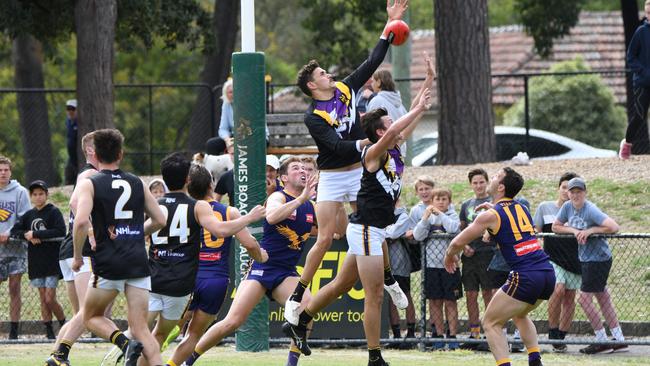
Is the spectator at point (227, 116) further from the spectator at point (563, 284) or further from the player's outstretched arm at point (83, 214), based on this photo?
the player's outstretched arm at point (83, 214)

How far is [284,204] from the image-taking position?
12.1m

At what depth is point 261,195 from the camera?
14.0 metres

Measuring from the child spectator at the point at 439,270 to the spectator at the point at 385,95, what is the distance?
124 centimetres

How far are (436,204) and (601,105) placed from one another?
2018 cm

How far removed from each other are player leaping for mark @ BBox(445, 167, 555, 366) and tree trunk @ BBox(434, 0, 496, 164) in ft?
35.0

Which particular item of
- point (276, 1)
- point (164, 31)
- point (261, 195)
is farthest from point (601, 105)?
point (276, 1)

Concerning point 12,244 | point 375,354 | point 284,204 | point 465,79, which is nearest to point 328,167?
point 284,204

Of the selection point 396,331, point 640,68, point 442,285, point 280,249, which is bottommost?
point 396,331

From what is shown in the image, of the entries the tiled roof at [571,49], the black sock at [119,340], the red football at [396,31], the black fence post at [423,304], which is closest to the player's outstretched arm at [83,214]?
the black sock at [119,340]

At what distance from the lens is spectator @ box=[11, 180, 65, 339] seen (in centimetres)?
1633

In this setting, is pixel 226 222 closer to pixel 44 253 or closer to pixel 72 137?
pixel 44 253

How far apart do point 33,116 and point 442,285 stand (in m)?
17.2

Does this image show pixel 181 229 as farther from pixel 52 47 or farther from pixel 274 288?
pixel 52 47

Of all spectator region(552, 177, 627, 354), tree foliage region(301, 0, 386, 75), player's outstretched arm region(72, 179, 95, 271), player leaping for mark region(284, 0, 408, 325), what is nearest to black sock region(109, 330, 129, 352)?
player's outstretched arm region(72, 179, 95, 271)
